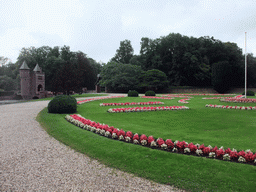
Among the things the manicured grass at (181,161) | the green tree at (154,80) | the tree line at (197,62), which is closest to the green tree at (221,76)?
the tree line at (197,62)

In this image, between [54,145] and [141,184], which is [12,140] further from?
[141,184]

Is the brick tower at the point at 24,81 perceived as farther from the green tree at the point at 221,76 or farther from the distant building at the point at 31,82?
the green tree at the point at 221,76

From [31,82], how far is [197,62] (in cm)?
3494

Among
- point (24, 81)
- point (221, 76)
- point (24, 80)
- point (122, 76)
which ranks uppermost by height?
point (122, 76)

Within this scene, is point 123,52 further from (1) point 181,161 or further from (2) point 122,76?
(1) point 181,161

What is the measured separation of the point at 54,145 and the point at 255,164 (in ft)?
16.0

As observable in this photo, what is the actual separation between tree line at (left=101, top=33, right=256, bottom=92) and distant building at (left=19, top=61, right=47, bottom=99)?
14.2 meters

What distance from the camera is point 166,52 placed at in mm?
48625

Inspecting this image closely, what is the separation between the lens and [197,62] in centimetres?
4328

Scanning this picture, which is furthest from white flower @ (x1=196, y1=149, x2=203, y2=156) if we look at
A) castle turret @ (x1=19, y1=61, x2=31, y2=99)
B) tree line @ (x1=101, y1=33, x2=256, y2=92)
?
tree line @ (x1=101, y1=33, x2=256, y2=92)

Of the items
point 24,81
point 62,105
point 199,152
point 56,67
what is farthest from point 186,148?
point 56,67

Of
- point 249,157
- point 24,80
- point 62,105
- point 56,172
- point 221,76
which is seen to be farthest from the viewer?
point 221,76

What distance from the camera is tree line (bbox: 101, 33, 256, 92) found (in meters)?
41.1

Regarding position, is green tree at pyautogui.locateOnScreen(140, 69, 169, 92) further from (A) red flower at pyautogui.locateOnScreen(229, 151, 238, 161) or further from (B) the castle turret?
(A) red flower at pyautogui.locateOnScreen(229, 151, 238, 161)
